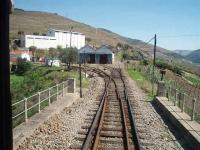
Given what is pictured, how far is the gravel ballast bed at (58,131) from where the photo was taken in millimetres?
10758

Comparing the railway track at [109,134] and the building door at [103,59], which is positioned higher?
the building door at [103,59]

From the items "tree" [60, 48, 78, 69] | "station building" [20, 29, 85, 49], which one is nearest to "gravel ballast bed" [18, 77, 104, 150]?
"tree" [60, 48, 78, 69]

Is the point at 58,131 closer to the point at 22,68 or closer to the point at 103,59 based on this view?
the point at 22,68

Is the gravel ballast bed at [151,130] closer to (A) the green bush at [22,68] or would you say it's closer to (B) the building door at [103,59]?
(A) the green bush at [22,68]

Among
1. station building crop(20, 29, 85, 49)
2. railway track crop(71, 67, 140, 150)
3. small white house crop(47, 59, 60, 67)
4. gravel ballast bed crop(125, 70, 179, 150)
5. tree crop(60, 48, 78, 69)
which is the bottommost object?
gravel ballast bed crop(125, 70, 179, 150)

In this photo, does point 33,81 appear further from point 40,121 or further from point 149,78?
point 40,121

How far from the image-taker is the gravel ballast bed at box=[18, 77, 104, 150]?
10.8m

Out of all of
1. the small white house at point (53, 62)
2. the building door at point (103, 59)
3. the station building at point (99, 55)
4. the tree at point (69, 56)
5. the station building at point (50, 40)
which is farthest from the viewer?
the station building at point (50, 40)

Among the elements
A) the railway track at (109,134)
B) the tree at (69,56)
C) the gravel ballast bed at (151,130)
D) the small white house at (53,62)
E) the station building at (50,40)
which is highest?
the station building at (50,40)

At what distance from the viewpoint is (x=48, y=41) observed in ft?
397

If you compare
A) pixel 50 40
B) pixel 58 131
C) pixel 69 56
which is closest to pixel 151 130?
pixel 58 131

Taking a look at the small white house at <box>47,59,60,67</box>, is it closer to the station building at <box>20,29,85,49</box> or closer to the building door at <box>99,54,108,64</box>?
the building door at <box>99,54,108,64</box>

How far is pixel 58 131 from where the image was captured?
13.0m

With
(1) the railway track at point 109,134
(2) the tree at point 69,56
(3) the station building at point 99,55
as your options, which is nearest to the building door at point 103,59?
(3) the station building at point 99,55
